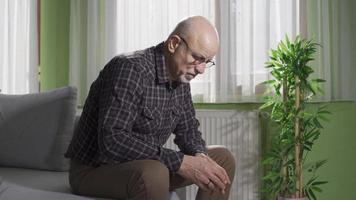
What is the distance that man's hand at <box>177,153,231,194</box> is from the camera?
150 centimetres

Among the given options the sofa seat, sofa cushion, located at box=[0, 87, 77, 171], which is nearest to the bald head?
the sofa seat

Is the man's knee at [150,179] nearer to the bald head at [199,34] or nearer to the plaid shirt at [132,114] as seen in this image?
the plaid shirt at [132,114]

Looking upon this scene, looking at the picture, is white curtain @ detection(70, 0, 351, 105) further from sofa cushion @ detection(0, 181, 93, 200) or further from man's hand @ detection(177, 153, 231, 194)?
sofa cushion @ detection(0, 181, 93, 200)

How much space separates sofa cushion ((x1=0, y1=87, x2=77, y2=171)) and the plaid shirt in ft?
1.79

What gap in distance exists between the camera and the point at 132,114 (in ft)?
4.89

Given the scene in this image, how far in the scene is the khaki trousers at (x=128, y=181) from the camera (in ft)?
4.51

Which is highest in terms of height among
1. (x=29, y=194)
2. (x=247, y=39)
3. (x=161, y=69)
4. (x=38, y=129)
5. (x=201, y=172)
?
(x=247, y=39)

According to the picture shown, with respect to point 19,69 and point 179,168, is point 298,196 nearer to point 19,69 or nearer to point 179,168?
point 179,168

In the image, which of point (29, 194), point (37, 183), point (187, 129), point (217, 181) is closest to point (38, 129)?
point (37, 183)

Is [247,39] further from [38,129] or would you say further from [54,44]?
[54,44]

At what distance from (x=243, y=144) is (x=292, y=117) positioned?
0.45 metres

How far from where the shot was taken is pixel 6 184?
181 cm

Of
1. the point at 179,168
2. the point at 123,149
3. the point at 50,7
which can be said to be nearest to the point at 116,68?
the point at 123,149

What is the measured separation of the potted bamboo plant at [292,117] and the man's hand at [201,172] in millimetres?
883
